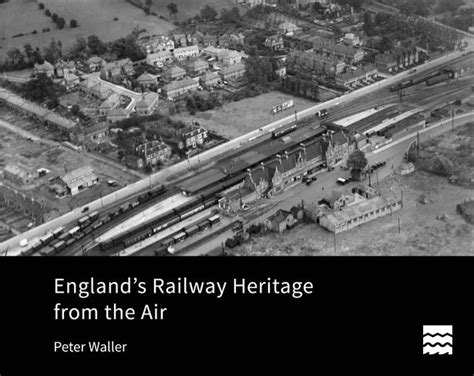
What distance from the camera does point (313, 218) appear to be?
7559mm

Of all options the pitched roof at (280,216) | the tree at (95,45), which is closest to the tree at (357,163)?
the pitched roof at (280,216)

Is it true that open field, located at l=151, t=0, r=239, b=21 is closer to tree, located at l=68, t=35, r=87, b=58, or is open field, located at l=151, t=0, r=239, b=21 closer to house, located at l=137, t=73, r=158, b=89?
tree, located at l=68, t=35, r=87, b=58

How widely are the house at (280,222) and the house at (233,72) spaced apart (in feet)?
18.1

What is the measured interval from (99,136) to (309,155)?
134 inches

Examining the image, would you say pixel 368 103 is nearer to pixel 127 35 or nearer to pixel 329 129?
pixel 329 129

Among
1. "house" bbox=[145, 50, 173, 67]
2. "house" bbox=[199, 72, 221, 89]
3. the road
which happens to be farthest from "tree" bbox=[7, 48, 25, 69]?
the road

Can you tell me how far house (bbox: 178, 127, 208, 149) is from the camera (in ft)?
32.1

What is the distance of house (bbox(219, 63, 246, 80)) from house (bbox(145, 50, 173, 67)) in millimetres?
1726

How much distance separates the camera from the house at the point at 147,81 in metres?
12.6

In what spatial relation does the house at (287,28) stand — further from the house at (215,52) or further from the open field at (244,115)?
the open field at (244,115)

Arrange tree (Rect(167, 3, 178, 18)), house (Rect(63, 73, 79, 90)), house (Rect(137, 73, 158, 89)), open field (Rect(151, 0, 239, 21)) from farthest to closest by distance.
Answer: open field (Rect(151, 0, 239, 21)) → tree (Rect(167, 3, 178, 18)) → house (Rect(63, 73, 79, 90)) → house (Rect(137, 73, 158, 89))

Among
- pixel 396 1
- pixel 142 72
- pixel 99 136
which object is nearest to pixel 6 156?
pixel 99 136

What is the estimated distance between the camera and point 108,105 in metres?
11.4

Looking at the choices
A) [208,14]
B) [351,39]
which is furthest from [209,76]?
[208,14]
